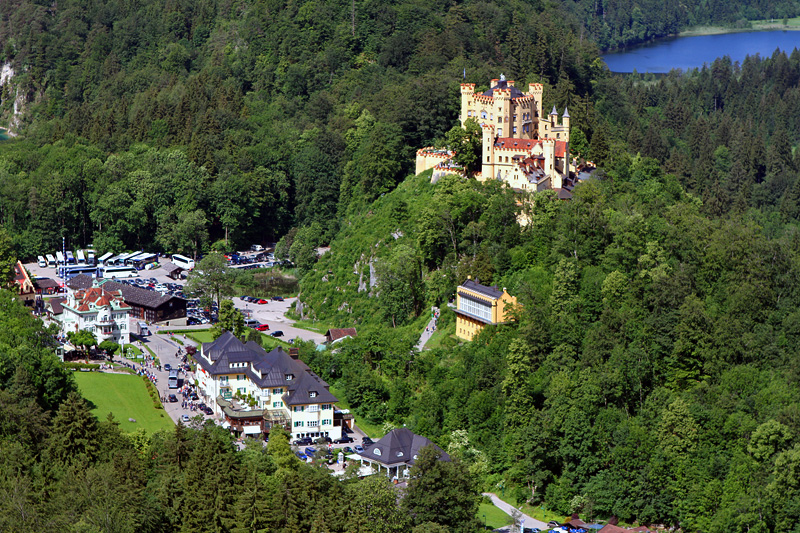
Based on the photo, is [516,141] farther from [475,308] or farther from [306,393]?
[306,393]

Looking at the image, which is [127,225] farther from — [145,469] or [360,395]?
[145,469]

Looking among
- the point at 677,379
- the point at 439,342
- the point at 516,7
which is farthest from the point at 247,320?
the point at 516,7

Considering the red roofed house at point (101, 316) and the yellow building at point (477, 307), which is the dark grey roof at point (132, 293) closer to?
the red roofed house at point (101, 316)

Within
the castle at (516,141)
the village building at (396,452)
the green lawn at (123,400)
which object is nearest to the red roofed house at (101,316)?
the green lawn at (123,400)

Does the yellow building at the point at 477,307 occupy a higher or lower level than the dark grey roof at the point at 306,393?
higher

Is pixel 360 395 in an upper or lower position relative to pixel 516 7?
lower
